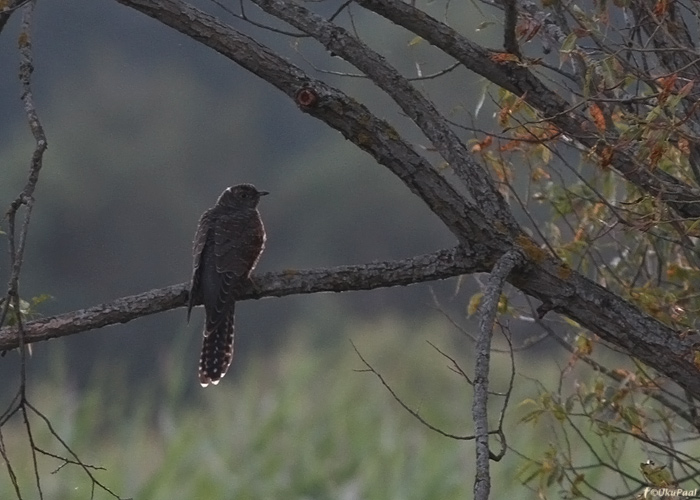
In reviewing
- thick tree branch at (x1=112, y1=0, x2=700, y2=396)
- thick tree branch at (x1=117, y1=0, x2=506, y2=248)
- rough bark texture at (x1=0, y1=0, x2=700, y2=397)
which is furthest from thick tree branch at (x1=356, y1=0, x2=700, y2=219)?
thick tree branch at (x1=117, y1=0, x2=506, y2=248)

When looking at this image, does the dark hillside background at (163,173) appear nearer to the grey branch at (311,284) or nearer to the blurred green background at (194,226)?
the blurred green background at (194,226)

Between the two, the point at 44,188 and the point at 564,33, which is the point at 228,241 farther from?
the point at 44,188

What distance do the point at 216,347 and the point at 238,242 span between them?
0.63 m

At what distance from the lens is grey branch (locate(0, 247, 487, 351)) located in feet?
11.6

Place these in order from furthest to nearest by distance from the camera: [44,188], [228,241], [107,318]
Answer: [44,188]
[228,241]
[107,318]

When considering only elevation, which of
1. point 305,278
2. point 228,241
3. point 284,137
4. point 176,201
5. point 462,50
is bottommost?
point 305,278

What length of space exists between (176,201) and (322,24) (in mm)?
22737

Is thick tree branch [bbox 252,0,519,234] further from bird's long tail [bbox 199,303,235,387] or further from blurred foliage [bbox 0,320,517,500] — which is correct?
blurred foliage [bbox 0,320,517,500]

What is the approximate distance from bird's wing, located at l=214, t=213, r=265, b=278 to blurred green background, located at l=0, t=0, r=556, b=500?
8.76 ft

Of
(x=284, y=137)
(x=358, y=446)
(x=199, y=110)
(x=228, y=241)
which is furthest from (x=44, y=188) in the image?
(x=228, y=241)

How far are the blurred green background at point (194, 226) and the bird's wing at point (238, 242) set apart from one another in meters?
2.67

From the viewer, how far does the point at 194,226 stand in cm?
2528

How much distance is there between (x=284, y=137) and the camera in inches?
1164

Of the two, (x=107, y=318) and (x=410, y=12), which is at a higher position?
(x=410, y=12)
